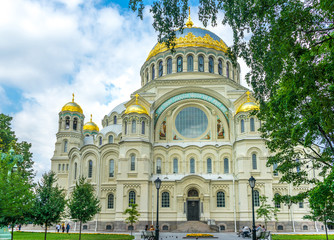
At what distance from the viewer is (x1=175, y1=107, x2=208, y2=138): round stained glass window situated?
1531 inches

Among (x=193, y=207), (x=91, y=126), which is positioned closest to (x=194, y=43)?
(x=193, y=207)

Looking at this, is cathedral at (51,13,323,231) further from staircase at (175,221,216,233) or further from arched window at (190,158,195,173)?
staircase at (175,221,216,233)

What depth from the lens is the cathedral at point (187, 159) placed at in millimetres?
34625

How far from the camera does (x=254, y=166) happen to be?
34.8 m

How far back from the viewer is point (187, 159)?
1469 inches

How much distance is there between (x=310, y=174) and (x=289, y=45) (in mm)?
29010

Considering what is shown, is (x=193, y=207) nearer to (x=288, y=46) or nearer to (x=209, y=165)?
(x=209, y=165)

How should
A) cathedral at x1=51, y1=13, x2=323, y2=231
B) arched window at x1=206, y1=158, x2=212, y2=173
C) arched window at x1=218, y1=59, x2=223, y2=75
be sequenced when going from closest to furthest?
cathedral at x1=51, y1=13, x2=323, y2=231 < arched window at x1=206, y1=158, x2=212, y2=173 < arched window at x1=218, y1=59, x2=223, y2=75

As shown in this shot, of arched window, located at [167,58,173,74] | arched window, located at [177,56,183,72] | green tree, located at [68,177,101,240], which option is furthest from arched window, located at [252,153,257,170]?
green tree, located at [68,177,101,240]

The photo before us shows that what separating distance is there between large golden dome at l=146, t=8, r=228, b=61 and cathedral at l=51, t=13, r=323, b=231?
98cm

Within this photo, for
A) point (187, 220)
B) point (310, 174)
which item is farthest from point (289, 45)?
point (310, 174)

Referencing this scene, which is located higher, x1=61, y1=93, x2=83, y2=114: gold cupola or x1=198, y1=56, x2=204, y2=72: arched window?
x1=198, y1=56, x2=204, y2=72: arched window

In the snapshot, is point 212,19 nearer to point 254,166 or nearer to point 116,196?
point 254,166

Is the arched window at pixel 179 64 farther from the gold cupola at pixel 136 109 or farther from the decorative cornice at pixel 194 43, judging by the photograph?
the gold cupola at pixel 136 109
